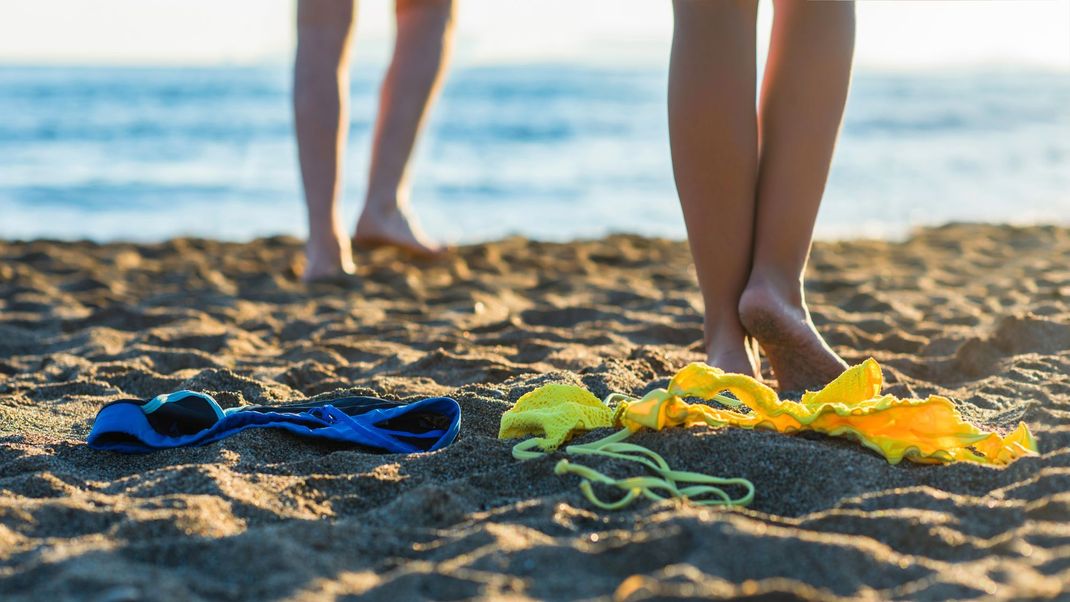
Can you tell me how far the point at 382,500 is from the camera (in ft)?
5.75

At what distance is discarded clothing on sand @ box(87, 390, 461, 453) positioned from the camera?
6.66 ft

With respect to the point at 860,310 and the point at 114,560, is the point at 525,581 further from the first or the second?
the point at 860,310

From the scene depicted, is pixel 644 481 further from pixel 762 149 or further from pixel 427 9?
pixel 427 9

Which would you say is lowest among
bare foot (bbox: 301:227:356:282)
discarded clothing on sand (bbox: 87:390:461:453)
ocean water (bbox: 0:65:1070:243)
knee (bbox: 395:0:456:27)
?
ocean water (bbox: 0:65:1070:243)

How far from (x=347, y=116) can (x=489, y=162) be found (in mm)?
7122

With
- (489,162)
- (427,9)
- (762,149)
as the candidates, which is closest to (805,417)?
(762,149)

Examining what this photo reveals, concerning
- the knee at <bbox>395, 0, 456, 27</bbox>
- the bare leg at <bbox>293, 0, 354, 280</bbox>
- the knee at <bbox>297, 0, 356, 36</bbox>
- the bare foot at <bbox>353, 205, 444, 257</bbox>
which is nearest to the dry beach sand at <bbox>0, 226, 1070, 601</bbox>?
the bare leg at <bbox>293, 0, 354, 280</bbox>

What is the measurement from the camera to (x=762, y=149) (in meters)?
2.41

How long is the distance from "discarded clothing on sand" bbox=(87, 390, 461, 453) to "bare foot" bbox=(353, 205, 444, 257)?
2.52 metres

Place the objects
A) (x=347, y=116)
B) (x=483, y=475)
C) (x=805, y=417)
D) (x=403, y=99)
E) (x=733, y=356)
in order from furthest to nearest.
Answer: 1. (x=403, y=99)
2. (x=347, y=116)
3. (x=733, y=356)
4. (x=805, y=417)
5. (x=483, y=475)

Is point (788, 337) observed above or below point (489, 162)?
above

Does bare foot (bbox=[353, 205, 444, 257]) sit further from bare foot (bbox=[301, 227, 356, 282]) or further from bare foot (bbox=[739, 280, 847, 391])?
bare foot (bbox=[739, 280, 847, 391])

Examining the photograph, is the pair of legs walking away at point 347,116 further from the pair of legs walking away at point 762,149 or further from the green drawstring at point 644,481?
the green drawstring at point 644,481

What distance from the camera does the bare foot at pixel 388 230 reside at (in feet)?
15.2
